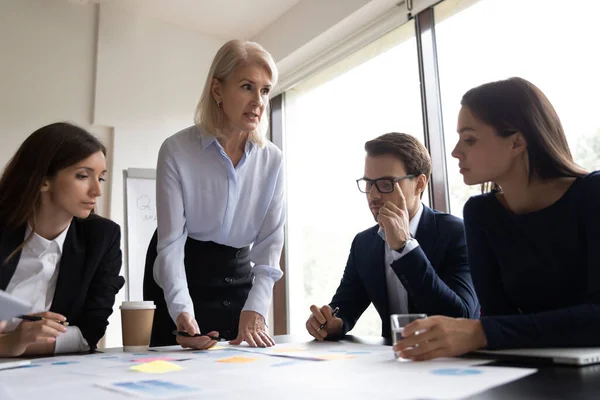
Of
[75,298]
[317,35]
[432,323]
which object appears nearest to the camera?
[432,323]

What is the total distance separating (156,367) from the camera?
3.17 ft

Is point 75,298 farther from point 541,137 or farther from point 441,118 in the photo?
point 441,118

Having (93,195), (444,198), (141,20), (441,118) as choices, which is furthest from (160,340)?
(141,20)

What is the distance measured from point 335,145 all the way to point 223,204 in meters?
2.10

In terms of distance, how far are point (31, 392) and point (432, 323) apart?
654 millimetres

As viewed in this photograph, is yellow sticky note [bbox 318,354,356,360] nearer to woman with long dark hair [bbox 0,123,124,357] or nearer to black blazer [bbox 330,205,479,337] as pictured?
black blazer [bbox 330,205,479,337]

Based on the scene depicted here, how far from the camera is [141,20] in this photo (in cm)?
385

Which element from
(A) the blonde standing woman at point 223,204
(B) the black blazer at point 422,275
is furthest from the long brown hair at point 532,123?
(A) the blonde standing woman at point 223,204

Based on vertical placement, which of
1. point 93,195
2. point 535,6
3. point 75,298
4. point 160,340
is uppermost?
point 535,6

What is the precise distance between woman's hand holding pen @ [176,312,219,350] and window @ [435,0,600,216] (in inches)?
63.0

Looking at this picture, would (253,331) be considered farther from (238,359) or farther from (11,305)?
(11,305)

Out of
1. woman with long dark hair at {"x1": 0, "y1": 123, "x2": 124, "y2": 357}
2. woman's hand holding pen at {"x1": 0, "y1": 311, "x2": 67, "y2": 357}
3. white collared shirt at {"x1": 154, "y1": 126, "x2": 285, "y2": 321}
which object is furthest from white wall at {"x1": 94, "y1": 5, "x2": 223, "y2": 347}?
woman's hand holding pen at {"x1": 0, "y1": 311, "x2": 67, "y2": 357}

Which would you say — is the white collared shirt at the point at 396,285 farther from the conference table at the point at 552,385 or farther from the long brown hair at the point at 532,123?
the conference table at the point at 552,385

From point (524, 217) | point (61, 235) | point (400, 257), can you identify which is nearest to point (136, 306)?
point (61, 235)
